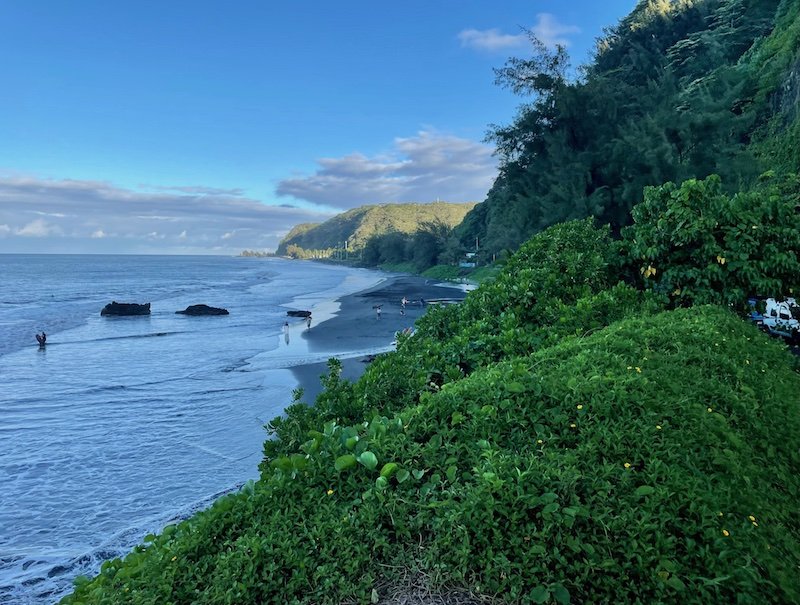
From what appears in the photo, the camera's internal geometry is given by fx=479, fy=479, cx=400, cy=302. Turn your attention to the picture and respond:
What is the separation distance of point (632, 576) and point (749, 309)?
657cm

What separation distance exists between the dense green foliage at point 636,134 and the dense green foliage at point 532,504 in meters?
22.4

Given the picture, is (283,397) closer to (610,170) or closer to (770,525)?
(770,525)

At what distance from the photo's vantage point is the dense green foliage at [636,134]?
77.8 ft

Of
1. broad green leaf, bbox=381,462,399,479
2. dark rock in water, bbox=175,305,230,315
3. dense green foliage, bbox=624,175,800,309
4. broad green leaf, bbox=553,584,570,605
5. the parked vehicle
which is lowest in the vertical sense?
dark rock in water, bbox=175,305,230,315

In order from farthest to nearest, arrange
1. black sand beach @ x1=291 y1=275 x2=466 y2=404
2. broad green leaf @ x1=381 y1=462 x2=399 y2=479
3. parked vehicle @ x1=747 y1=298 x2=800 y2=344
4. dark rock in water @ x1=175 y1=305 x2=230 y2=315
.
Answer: dark rock in water @ x1=175 y1=305 x2=230 y2=315
black sand beach @ x1=291 y1=275 x2=466 y2=404
parked vehicle @ x1=747 y1=298 x2=800 y2=344
broad green leaf @ x1=381 y1=462 x2=399 y2=479

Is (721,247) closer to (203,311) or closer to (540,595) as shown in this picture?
(540,595)

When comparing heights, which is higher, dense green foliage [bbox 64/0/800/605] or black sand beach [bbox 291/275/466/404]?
dense green foliage [bbox 64/0/800/605]

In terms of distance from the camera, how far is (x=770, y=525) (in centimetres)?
256

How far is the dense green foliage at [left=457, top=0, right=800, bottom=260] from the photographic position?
23.7 metres

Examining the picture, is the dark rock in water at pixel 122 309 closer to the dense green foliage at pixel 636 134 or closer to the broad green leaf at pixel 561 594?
the dense green foliage at pixel 636 134

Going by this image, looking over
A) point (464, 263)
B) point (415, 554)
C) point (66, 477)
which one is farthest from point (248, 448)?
point (464, 263)

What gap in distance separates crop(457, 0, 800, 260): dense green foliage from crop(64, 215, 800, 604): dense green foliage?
2242cm

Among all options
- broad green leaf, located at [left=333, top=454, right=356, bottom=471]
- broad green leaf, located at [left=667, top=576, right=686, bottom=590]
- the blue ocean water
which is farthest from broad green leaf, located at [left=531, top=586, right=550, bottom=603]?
the blue ocean water

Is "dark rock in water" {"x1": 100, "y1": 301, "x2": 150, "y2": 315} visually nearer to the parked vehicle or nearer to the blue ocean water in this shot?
the blue ocean water
